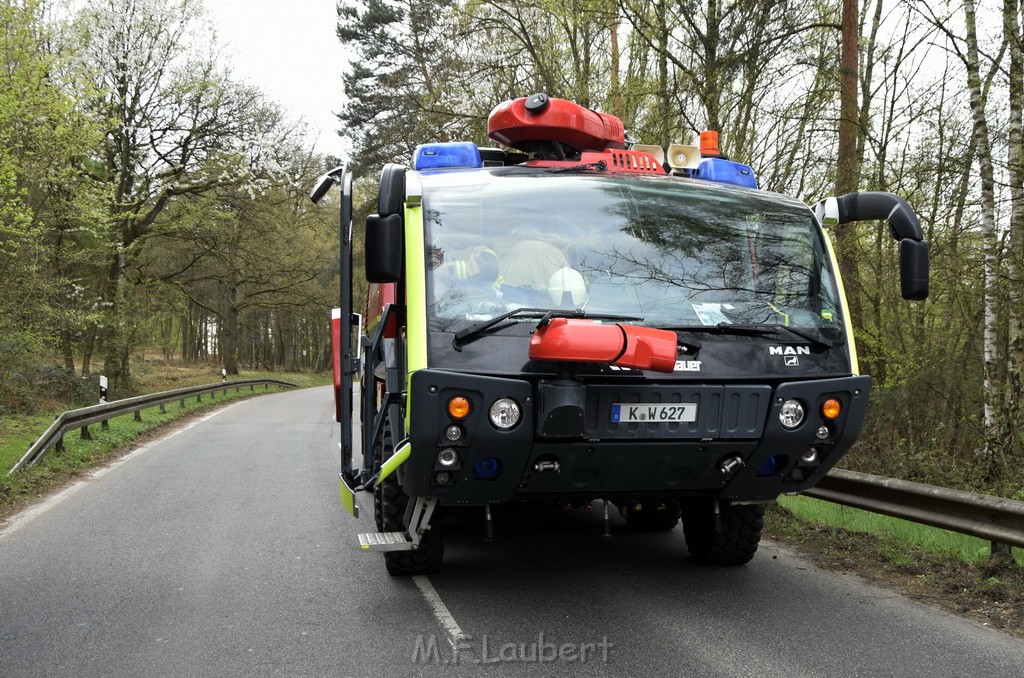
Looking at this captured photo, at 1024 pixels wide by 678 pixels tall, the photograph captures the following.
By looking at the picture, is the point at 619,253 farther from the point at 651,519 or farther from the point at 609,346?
the point at 651,519

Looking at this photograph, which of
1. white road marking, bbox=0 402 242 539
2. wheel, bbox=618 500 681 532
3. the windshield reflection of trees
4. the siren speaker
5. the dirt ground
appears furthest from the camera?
white road marking, bbox=0 402 242 539

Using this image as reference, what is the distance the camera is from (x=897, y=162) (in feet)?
40.8

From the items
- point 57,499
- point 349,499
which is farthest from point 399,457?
point 57,499

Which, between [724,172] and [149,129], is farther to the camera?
[149,129]

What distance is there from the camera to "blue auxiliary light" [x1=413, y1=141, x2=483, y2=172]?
19.4 feet

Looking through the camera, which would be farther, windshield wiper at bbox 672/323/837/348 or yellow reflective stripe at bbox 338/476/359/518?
yellow reflective stripe at bbox 338/476/359/518

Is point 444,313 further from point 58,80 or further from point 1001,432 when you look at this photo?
point 58,80

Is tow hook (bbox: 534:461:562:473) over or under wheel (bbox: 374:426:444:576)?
over

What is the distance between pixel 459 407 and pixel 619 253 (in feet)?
4.46

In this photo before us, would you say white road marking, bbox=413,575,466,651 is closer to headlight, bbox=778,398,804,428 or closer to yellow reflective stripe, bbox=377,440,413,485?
yellow reflective stripe, bbox=377,440,413,485

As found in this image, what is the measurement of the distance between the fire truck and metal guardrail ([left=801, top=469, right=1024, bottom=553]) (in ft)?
3.47

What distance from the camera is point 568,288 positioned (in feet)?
16.2

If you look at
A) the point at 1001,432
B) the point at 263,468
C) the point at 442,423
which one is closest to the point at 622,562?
the point at 442,423

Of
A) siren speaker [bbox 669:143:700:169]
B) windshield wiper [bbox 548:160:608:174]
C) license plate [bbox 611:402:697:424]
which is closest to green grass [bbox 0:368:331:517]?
windshield wiper [bbox 548:160:608:174]
